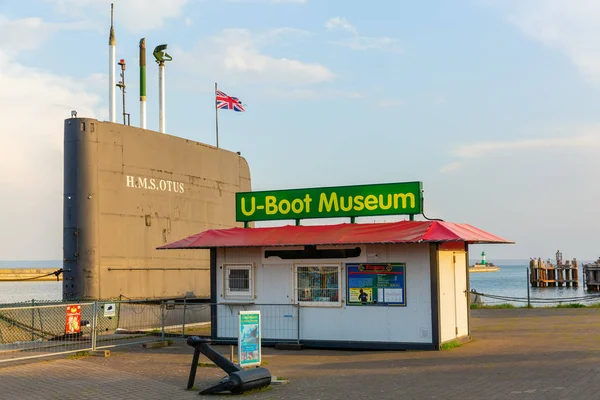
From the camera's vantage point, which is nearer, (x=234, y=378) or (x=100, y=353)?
(x=234, y=378)

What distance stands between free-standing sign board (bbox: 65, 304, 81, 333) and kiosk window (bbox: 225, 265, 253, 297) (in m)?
3.70

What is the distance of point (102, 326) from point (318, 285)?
6.76 metres

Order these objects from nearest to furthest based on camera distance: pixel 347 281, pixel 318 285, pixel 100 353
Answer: pixel 100 353 < pixel 347 281 < pixel 318 285

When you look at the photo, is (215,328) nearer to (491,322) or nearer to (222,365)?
(222,365)

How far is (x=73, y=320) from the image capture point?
58.9 feet

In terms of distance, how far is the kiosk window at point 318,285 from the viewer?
57.8ft

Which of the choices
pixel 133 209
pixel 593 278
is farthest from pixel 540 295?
pixel 133 209

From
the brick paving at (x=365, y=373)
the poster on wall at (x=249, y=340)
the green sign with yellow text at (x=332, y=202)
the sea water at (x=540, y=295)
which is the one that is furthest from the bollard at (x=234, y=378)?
the sea water at (x=540, y=295)

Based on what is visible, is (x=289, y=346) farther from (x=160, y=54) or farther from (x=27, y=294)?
(x=27, y=294)

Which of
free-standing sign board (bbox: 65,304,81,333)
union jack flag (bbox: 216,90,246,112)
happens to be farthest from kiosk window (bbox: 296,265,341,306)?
union jack flag (bbox: 216,90,246,112)

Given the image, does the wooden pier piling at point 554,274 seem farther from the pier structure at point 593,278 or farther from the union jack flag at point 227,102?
the union jack flag at point 227,102

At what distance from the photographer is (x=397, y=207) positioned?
17.4 meters

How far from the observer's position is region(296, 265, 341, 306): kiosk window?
17.6 m

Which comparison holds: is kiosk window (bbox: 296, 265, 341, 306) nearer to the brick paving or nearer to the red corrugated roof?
the red corrugated roof
